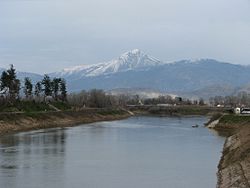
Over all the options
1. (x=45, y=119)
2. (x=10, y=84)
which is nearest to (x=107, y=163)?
(x=45, y=119)

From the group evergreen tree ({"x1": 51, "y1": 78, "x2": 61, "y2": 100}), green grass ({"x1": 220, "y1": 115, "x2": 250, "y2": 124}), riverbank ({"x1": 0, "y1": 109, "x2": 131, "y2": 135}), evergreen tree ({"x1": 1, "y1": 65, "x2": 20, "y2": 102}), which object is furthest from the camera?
evergreen tree ({"x1": 51, "y1": 78, "x2": 61, "y2": 100})

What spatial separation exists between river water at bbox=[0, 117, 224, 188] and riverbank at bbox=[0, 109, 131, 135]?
18.5m

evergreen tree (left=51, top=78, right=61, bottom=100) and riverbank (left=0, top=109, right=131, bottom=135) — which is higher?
evergreen tree (left=51, top=78, right=61, bottom=100)

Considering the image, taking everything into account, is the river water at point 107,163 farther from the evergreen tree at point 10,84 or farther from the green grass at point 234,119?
the evergreen tree at point 10,84

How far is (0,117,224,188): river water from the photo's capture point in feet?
113

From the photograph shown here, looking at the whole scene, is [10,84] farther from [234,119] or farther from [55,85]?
[234,119]

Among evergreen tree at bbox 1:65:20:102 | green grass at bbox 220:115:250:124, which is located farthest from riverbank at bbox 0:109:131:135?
green grass at bbox 220:115:250:124

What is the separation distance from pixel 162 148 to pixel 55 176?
23.9 metres

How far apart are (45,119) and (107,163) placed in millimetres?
63000

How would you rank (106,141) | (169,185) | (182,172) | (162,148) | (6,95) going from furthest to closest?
(6,95) < (106,141) < (162,148) < (182,172) < (169,185)

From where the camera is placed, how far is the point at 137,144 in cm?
6400

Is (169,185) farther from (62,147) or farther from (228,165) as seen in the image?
(62,147)

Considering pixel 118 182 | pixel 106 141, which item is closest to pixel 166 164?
pixel 118 182

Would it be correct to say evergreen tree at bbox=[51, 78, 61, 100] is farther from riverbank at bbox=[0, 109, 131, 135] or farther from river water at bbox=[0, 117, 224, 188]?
river water at bbox=[0, 117, 224, 188]
